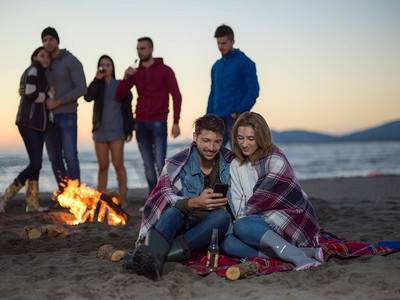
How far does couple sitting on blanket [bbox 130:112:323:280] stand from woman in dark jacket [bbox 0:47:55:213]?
3.06m

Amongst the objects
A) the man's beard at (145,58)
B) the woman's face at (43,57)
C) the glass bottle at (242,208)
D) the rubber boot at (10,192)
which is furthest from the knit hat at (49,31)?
the glass bottle at (242,208)

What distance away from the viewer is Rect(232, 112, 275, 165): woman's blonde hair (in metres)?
3.89

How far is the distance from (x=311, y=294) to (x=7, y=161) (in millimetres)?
5518

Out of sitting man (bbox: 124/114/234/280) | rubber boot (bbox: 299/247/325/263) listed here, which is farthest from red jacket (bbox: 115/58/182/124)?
rubber boot (bbox: 299/247/325/263)

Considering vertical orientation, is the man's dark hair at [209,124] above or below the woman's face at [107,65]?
below

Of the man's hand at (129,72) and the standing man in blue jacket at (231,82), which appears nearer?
the standing man in blue jacket at (231,82)

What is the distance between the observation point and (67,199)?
631 centimetres

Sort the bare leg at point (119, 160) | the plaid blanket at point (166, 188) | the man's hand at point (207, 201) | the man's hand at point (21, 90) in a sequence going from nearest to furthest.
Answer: the man's hand at point (207, 201)
the plaid blanket at point (166, 188)
the man's hand at point (21, 90)
the bare leg at point (119, 160)

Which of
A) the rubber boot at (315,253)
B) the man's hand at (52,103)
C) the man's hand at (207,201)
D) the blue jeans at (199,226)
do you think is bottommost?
the rubber boot at (315,253)

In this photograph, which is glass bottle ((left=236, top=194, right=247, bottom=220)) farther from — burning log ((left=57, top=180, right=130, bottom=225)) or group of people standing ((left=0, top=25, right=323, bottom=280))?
burning log ((left=57, top=180, right=130, bottom=225))

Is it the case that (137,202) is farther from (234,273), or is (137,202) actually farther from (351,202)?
(234,273)

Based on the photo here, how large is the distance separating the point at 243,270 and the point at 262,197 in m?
0.67

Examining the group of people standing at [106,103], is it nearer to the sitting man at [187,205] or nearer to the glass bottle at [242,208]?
the sitting man at [187,205]

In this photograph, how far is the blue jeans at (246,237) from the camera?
12.4 ft
